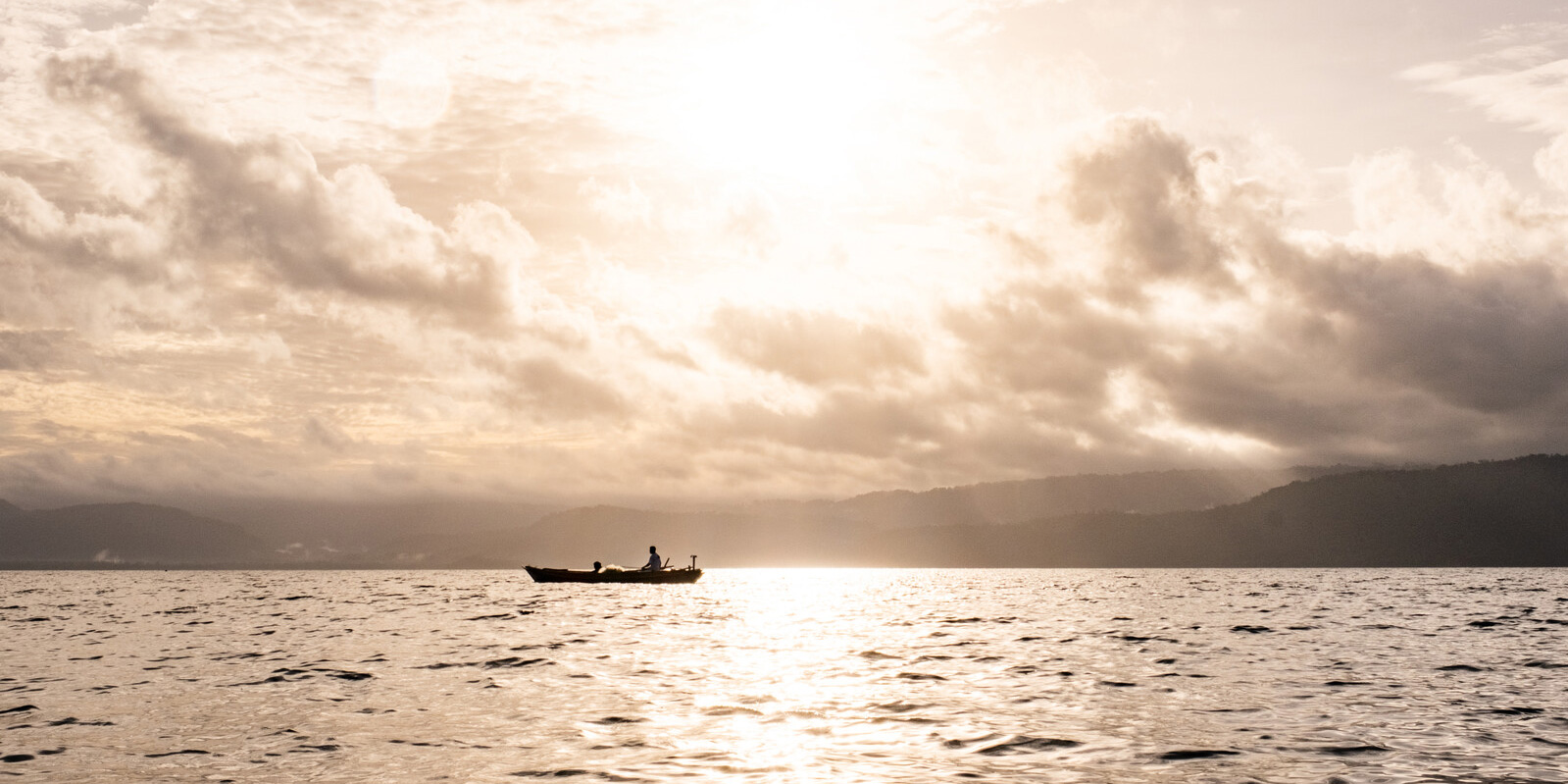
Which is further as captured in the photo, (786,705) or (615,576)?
(615,576)

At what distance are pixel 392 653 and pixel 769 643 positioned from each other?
1962 centimetres

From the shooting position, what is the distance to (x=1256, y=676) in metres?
42.8

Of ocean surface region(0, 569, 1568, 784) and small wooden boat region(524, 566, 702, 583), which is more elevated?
small wooden boat region(524, 566, 702, 583)

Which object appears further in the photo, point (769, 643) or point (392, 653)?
point (769, 643)

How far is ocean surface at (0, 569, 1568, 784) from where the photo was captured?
2488cm

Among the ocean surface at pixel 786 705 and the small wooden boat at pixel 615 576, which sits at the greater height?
the small wooden boat at pixel 615 576

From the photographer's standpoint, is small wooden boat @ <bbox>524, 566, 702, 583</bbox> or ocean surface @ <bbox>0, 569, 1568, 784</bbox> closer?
ocean surface @ <bbox>0, 569, 1568, 784</bbox>

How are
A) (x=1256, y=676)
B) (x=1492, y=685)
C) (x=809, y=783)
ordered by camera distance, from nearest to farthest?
(x=809, y=783) → (x=1492, y=685) → (x=1256, y=676)

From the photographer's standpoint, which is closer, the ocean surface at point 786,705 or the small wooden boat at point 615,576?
the ocean surface at point 786,705

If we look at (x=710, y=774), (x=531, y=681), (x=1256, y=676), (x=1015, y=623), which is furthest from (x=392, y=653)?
(x=1015, y=623)

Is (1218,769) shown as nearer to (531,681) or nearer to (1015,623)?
(531,681)

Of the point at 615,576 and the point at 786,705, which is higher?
the point at 615,576

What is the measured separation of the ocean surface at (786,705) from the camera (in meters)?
24.9

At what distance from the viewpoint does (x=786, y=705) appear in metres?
34.7
